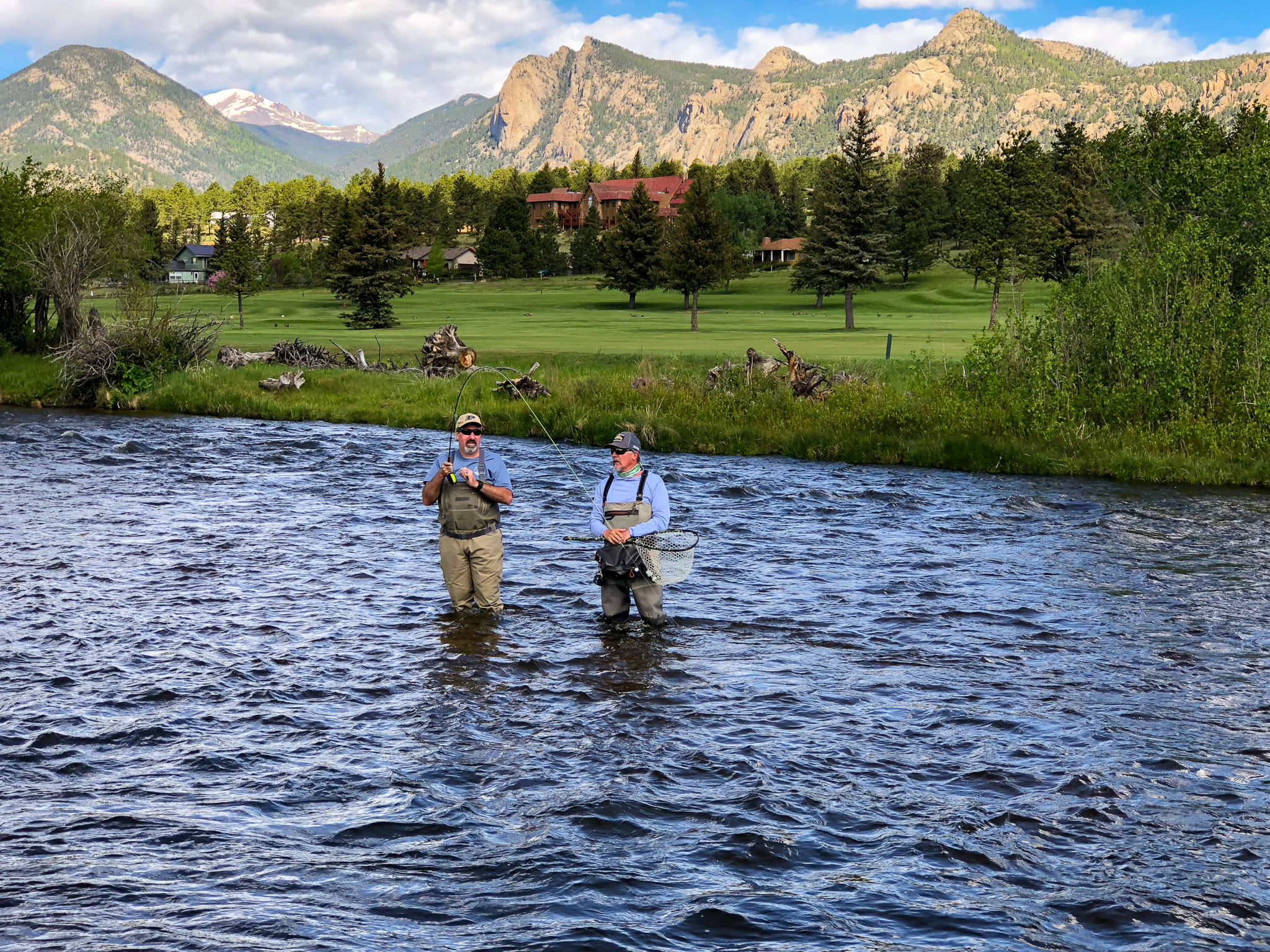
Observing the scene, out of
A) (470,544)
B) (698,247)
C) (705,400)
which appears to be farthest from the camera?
(698,247)

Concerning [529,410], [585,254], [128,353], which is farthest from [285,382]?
[585,254]

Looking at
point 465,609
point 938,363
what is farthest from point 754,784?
point 938,363

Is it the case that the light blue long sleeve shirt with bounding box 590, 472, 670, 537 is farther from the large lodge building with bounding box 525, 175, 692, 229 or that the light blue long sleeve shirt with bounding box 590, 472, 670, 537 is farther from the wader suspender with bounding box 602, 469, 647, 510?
the large lodge building with bounding box 525, 175, 692, 229

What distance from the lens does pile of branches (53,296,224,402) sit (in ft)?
124

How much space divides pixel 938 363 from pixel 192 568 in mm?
25621

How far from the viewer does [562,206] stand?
19225cm

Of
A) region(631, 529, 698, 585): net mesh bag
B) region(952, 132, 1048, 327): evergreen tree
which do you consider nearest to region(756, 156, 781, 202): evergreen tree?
region(952, 132, 1048, 327): evergreen tree

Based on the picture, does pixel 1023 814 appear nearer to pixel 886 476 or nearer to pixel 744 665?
pixel 744 665

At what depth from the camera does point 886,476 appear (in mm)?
26703

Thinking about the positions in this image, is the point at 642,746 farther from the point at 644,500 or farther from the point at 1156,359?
the point at 1156,359

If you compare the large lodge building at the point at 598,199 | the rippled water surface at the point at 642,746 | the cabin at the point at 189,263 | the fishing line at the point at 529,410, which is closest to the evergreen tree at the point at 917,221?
the large lodge building at the point at 598,199

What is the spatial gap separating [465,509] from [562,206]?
18442 centimetres

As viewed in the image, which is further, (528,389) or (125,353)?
(125,353)

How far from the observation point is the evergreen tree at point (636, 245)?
270 feet
